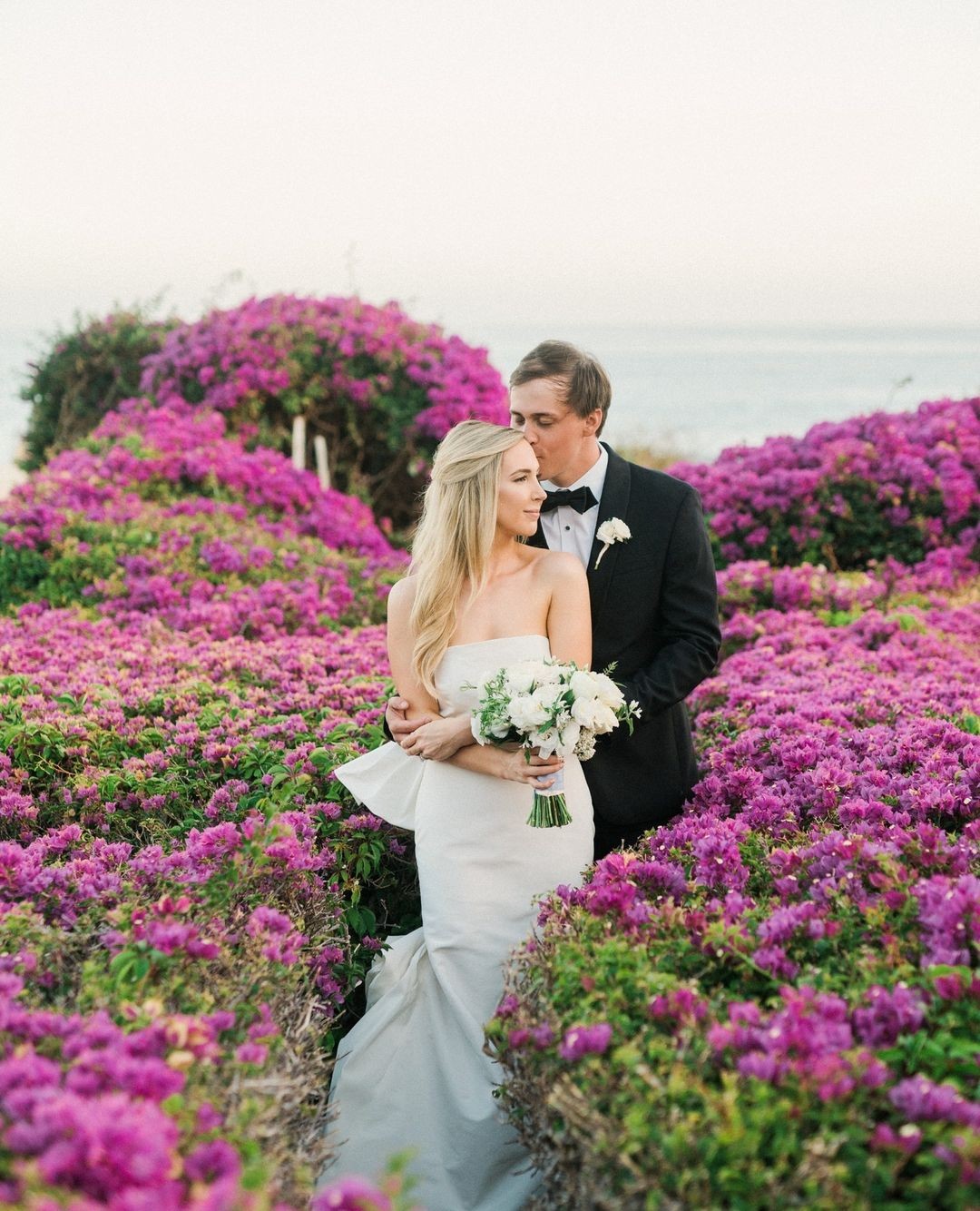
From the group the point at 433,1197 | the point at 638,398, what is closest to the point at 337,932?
the point at 433,1197

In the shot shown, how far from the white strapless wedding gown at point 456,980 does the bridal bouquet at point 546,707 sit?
1.24 ft

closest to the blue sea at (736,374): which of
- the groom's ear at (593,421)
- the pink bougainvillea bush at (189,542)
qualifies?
the pink bougainvillea bush at (189,542)

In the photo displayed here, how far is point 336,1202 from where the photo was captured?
186 cm

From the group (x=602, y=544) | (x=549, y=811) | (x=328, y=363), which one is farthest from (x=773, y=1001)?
(x=328, y=363)

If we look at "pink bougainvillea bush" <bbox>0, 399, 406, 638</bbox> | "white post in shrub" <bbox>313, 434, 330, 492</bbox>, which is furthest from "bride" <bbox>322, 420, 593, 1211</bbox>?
"white post in shrub" <bbox>313, 434, 330, 492</bbox>

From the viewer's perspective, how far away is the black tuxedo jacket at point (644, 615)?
4207 millimetres

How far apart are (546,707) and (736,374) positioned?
70590 millimetres

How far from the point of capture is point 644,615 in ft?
14.0

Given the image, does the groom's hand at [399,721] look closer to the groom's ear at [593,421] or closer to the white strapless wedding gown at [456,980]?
the white strapless wedding gown at [456,980]

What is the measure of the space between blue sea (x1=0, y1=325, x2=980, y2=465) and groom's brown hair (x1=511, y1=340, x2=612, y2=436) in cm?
754

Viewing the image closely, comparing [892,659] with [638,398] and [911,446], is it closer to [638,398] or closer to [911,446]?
[911,446]

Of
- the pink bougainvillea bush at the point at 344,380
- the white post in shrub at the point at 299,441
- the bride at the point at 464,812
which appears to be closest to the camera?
the bride at the point at 464,812

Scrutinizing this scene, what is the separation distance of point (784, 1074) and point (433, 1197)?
176 cm

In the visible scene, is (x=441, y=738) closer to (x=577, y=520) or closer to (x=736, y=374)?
(x=577, y=520)
